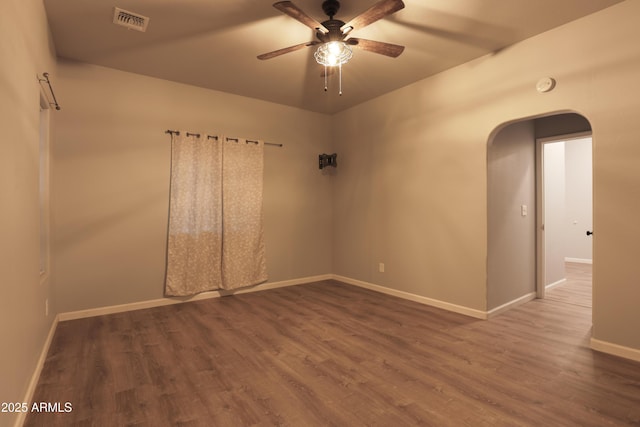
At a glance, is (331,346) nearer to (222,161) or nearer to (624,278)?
(624,278)

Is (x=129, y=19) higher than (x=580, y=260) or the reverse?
higher

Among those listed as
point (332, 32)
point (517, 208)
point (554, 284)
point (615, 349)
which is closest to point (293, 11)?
point (332, 32)

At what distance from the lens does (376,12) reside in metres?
2.25

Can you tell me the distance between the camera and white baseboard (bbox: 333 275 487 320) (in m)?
3.62

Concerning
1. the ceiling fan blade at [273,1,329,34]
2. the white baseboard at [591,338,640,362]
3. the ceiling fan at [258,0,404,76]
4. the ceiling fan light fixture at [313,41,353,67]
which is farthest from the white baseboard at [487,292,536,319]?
the ceiling fan blade at [273,1,329,34]

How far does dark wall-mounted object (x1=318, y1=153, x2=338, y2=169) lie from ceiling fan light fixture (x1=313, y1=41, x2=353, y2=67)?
8.73 ft

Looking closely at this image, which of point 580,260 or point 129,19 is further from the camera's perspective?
point 580,260

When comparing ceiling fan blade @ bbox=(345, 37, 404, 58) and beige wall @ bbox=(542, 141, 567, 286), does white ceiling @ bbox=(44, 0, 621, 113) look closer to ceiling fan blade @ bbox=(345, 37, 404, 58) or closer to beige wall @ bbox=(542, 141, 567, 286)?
ceiling fan blade @ bbox=(345, 37, 404, 58)

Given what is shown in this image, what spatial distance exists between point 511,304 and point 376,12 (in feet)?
11.8

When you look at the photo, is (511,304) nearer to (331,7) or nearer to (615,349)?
(615,349)

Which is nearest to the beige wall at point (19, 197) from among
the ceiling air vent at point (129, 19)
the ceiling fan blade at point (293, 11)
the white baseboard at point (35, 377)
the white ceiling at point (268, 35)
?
the white baseboard at point (35, 377)

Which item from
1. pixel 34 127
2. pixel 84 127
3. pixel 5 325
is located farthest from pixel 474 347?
pixel 84 127

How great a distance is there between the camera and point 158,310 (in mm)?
3908

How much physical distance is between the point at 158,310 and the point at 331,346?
90.1 inches
